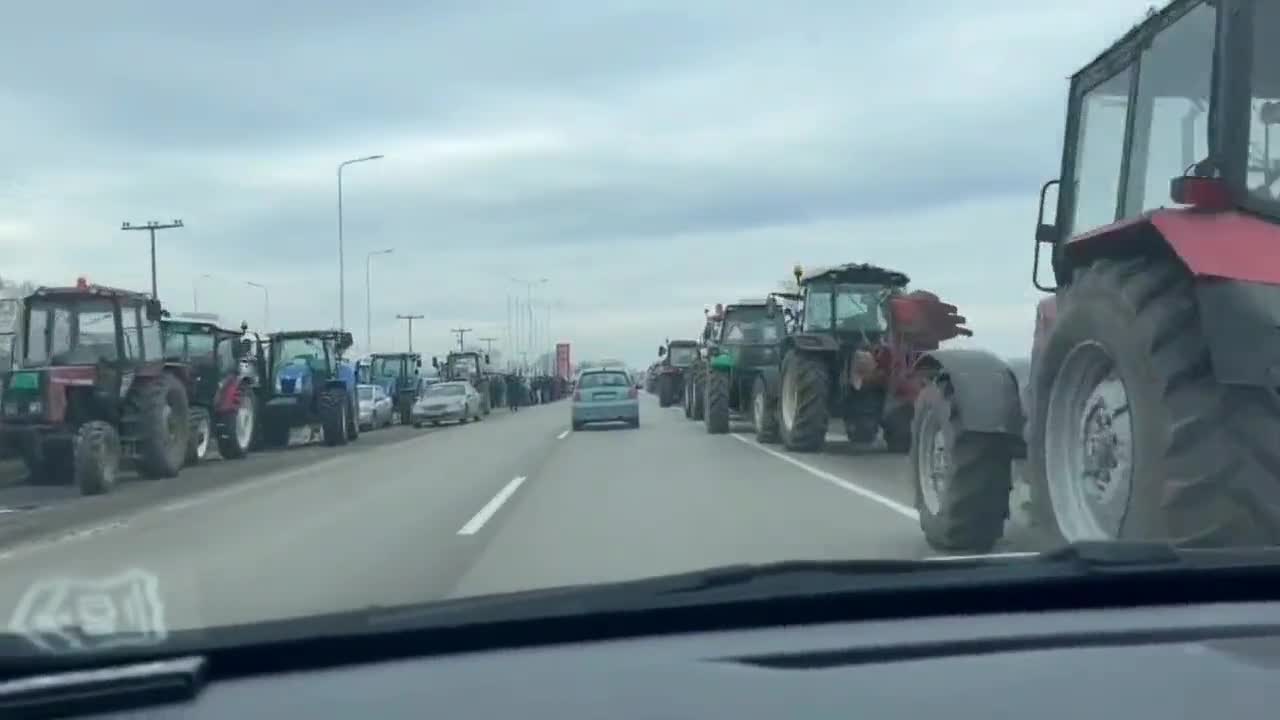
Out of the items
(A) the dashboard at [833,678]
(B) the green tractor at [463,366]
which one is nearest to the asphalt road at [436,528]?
(A) the dashboard at [833,678]

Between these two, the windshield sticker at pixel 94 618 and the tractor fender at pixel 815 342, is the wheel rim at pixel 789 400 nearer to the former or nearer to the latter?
the tractor fender at pixel 815 342

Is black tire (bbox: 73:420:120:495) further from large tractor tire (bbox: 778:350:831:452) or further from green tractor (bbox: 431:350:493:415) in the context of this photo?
green tractor (bbox: 431:350:493:415)

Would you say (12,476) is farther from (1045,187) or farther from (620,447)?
(1045,187)

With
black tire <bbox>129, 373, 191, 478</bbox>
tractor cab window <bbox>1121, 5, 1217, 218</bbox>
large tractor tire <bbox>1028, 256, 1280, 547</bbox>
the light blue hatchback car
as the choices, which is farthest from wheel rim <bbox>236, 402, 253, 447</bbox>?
large tractor tire <bbox>1028, 256, 1280, 547</bbox>

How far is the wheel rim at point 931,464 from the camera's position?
28.1 ft

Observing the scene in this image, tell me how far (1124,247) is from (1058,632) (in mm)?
3996

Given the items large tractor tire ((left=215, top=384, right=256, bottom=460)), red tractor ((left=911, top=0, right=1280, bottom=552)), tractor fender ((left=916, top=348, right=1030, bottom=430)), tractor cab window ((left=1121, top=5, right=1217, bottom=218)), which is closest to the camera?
red tractor ((left=911, top=0, right=1280, bottom=552))

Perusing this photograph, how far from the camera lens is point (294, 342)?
99.5 feet

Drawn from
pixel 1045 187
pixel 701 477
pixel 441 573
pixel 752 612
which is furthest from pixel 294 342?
pixel 752 612

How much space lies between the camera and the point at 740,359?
26.0 m

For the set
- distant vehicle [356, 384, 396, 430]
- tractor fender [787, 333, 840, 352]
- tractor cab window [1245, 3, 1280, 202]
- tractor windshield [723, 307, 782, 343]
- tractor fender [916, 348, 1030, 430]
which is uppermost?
tractor cab window [1245, 3, 1280, 202]

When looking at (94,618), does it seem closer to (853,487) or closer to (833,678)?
(833,678)

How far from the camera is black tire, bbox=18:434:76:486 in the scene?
1797cm

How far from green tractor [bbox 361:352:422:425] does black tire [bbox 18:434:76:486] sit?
27.5 m
